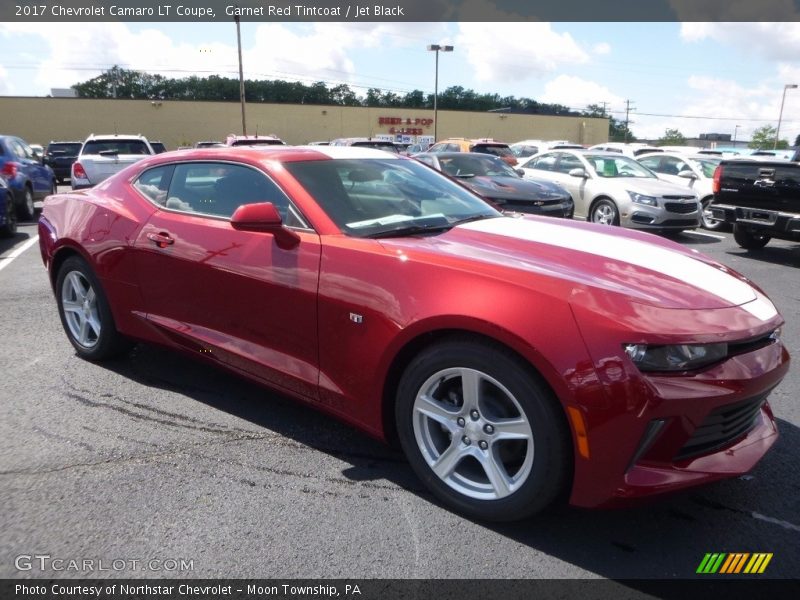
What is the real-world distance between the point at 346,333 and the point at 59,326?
3729 millimetres

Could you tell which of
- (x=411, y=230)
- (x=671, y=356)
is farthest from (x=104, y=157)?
(x=671, y=356)

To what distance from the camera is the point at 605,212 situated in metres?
11.5

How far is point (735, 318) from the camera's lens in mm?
2529

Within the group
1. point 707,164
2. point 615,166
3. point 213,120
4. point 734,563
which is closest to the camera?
point 734,563

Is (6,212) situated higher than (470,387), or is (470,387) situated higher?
(470,387)

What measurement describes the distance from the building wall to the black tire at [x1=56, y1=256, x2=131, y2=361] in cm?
4066

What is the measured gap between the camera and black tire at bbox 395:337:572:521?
94.2 inches

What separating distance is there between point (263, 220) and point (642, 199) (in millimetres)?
9367

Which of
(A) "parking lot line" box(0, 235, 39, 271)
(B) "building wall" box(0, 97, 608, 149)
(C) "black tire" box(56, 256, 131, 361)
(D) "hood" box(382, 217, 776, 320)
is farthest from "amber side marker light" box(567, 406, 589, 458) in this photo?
(B) "building wall" box(0, 97, 608, 149)

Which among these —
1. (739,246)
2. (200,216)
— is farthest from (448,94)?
(200,216)

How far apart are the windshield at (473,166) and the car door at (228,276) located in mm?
7844

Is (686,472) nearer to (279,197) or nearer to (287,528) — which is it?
(287,528)

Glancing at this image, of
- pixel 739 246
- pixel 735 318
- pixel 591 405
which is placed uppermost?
pixel 735 318

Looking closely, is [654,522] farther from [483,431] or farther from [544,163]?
[544,163]
